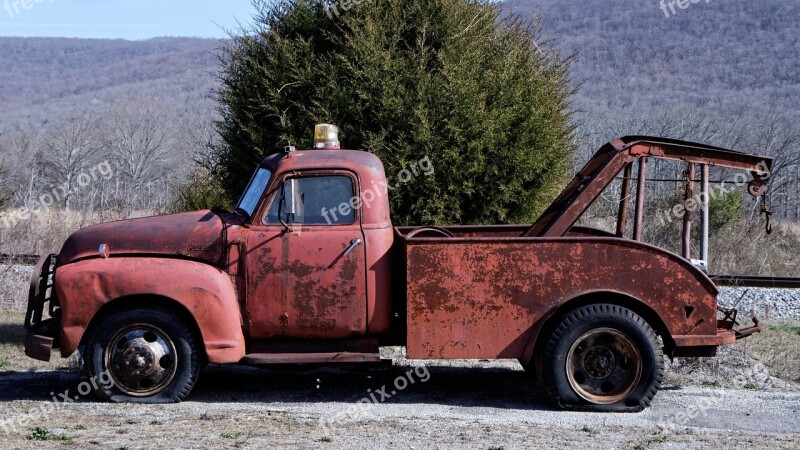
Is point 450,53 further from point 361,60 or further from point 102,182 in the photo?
point 102,182

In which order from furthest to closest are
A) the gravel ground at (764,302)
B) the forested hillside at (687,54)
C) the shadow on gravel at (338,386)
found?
the forested hillside at (687,54) → the gravel ground at (764,302) → the shadow on gravel at (338,386)

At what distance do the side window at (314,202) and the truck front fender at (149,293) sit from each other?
28.7 inches

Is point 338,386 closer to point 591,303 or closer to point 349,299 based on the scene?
point 349,299

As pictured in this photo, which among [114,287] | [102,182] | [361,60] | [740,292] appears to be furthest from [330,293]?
[102,182]

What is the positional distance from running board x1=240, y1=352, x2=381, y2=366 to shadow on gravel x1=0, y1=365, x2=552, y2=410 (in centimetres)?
46

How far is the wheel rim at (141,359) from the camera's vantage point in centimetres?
706

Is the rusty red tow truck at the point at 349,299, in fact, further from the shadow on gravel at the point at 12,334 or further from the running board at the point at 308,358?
the shadow on gravel at the point at 12,334

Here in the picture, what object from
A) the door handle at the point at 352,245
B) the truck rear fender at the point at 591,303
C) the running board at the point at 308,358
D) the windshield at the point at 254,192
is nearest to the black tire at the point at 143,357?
the running board at the point at 308,358

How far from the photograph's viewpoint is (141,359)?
23.1 feet

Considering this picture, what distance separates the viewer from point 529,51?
1093cm

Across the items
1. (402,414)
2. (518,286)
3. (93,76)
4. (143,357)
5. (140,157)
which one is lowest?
(402,414)

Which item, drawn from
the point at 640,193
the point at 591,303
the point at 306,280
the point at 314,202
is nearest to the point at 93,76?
the point at 314,202

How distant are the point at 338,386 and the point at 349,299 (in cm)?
124

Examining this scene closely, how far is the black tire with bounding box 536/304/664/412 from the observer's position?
279 inches
